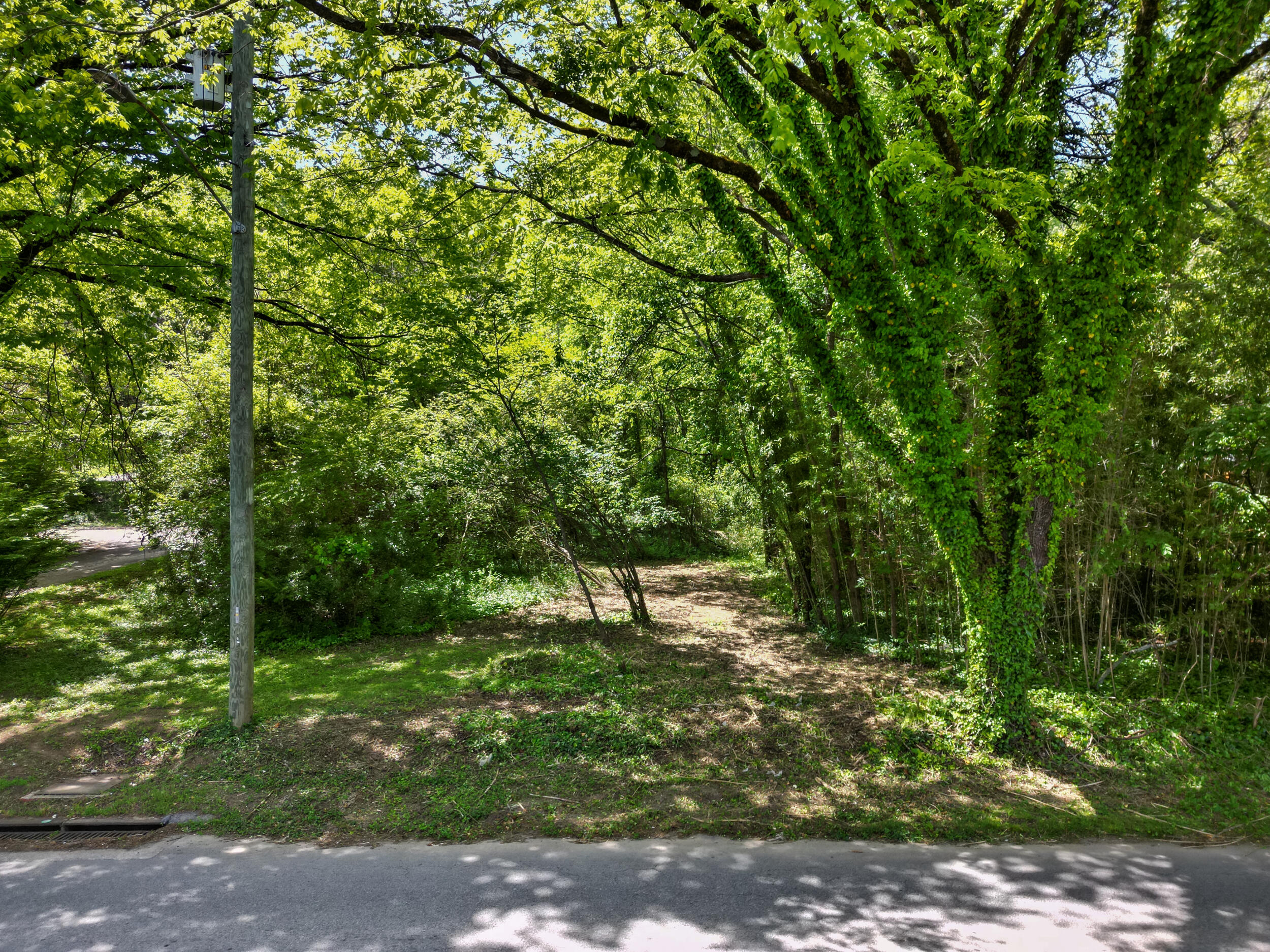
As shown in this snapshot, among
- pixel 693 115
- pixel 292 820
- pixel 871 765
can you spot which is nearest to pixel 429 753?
pixel 292 820

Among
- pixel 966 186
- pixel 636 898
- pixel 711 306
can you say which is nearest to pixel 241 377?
pixel 636 898

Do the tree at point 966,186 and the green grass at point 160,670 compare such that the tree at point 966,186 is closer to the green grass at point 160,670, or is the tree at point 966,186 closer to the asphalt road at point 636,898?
the asphalt road at point 636,898

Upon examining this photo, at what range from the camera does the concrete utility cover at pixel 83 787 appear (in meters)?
5.02

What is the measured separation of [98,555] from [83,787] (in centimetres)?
1350

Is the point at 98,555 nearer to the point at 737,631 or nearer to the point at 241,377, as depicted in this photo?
the point at 241,377

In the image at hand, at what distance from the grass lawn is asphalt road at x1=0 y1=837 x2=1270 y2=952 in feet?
0.90

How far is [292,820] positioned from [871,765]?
4312 mm

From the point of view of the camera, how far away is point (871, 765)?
5383mm

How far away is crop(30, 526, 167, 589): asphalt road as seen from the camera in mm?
12398

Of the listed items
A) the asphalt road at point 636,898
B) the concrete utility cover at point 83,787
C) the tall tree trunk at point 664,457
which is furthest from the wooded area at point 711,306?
the tall tree trunk at point 664,457

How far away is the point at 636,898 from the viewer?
3711 mm

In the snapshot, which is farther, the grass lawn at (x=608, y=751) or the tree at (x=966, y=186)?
the tree at (x=966, y=186)

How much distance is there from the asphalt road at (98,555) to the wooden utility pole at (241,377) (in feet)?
17.5

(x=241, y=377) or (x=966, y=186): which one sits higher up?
(x=966, y=186)
